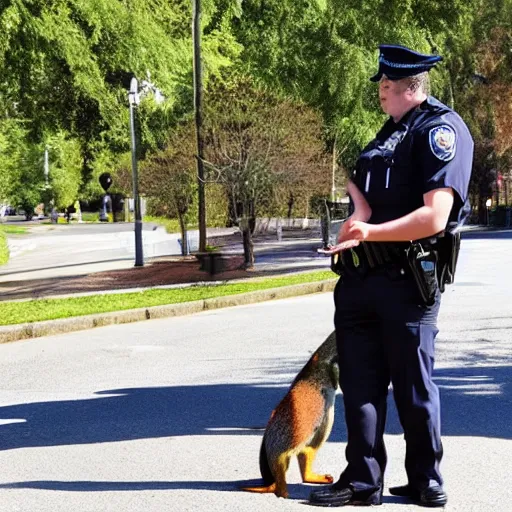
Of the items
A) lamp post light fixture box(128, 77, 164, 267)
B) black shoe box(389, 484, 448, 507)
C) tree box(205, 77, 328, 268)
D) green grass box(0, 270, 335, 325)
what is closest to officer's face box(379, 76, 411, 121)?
black shoe box(389, 484, 448, 507)

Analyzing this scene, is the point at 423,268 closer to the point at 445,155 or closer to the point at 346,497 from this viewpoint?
the point at 445,155

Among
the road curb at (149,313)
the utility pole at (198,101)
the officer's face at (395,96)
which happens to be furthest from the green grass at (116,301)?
the officer's face at (395,96)

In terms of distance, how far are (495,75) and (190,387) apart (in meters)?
44.3

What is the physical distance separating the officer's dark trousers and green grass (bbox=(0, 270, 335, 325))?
323 inches

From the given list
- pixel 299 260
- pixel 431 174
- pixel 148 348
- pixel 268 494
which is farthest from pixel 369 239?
pixel 299 260

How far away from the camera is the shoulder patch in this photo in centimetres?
398

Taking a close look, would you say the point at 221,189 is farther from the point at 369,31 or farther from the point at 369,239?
the point at 369,239

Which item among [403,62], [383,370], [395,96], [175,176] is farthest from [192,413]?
[175,176]

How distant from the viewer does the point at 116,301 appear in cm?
1484

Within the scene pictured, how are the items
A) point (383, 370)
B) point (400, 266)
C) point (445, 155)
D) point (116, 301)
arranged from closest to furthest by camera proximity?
point (445, 155), point (400, 266), point (383, 370), point (116, 301)

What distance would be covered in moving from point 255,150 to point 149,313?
10453 millimetres

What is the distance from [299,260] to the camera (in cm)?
2602

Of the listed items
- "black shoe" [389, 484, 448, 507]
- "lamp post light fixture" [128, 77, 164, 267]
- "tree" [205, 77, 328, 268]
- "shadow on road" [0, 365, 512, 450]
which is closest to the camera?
"black shoe" [389, 484, 448, 507]

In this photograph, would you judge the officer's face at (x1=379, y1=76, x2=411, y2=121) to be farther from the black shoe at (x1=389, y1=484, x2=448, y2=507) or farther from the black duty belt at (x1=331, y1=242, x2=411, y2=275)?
the black shoe at (x1=389, y1=484, x2=448, y2=507)
